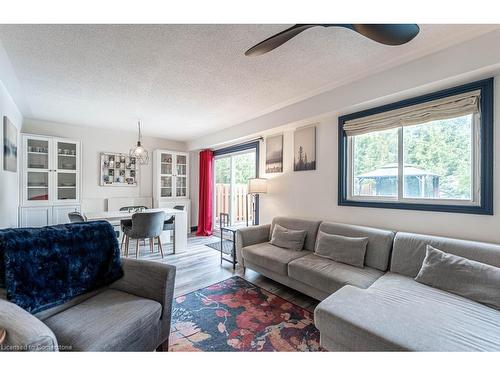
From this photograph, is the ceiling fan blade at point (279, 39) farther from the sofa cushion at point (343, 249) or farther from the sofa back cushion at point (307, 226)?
the sofa back cushion at point (307, 226)

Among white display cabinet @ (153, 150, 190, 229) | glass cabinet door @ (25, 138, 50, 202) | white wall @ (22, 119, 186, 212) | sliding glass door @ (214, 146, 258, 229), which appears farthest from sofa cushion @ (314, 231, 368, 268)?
glass cabinet door @ (25, 138, 50, 202)

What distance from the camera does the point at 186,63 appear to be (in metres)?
2.01

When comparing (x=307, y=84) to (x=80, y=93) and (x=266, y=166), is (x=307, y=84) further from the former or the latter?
(x=80, y=93)

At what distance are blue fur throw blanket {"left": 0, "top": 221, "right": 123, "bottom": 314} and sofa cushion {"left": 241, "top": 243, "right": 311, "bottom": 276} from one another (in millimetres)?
1445

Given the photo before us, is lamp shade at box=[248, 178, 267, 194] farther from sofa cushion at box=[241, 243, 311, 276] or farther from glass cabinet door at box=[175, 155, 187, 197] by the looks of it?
glass cabinet door at box=[175, 155, 187, 197]

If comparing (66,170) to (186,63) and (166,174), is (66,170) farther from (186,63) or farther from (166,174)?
(186,63)

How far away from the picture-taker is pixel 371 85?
7.23 feet

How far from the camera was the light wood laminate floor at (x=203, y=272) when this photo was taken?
2.33 meters

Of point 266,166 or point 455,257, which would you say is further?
point 266,166
